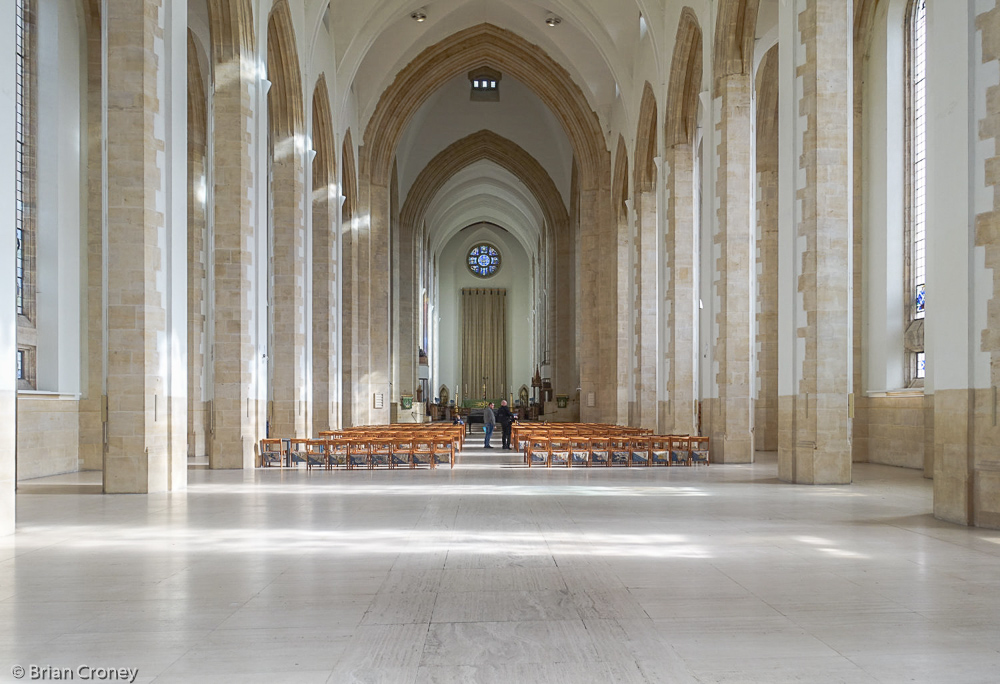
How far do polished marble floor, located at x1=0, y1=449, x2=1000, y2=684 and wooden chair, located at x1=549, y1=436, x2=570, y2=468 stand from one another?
→ 5.85 m

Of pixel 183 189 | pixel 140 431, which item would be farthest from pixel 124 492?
pixel 183 189

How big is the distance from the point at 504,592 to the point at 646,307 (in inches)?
799

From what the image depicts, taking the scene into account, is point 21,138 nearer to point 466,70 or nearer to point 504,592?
point 504,592

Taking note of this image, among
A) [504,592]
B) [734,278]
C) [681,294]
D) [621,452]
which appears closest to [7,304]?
[504,592]

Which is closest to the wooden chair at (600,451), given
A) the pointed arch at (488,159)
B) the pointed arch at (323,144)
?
the pointed arch at (323,144)

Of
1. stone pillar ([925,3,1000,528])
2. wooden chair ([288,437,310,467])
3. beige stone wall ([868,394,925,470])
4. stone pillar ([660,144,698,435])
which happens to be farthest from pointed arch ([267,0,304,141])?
stone pillar ([925,3,1000,528])

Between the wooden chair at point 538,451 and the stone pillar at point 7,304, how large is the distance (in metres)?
Answer: 9.45

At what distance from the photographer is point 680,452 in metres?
16.4

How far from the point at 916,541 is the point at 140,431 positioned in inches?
362

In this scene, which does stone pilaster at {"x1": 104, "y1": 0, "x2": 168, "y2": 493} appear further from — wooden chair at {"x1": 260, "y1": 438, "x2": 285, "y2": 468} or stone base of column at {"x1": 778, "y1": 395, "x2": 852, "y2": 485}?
stone base of column at {"x1": 778, "y1": 395, "x2": 852, "y2": 485}

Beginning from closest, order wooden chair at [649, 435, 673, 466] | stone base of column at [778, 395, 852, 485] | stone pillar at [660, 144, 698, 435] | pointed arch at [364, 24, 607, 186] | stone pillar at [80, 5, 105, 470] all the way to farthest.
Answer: stone base of column at [778, 395, 852, 485] → stone pillar at [80, 5, 105, 470] → wooden chair at [649, 435, 673, 466] → stone pillar at [660, 144, 698, 435] → pointed arch at [364, 24, 607, 186]

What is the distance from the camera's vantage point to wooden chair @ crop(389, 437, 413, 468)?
15703 mm

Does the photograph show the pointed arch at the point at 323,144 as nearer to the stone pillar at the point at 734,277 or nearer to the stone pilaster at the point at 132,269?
the stone pillar at the point at 734,277

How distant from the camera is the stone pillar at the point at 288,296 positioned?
19.0 metres
